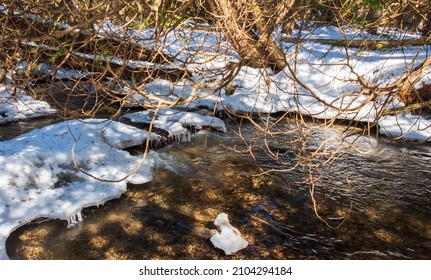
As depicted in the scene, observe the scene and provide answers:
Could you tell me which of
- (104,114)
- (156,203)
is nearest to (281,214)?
(156,203)

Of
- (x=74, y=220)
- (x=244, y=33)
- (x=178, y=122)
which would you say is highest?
(x=244, y=33)

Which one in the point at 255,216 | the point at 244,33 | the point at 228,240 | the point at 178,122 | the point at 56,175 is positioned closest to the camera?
the point at 244,33

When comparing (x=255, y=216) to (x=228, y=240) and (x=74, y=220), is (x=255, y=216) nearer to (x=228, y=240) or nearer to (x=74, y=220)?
(x=228, y=240)

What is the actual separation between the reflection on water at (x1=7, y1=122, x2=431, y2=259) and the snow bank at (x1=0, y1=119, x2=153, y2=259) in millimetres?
201

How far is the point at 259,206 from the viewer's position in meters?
5.23

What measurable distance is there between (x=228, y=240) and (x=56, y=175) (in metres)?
2.74

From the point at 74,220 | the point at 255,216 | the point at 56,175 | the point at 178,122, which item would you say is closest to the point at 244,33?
the point at 255,216

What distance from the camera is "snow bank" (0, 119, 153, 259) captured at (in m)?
4.75

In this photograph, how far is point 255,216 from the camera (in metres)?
5.00

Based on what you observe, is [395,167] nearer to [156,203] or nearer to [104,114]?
[156,203]

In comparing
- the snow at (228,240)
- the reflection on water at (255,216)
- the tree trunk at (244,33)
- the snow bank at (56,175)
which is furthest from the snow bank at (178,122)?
the tree trunk at (244,33)

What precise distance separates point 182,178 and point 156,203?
2.65 ft

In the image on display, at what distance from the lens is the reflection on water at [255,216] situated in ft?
14.2

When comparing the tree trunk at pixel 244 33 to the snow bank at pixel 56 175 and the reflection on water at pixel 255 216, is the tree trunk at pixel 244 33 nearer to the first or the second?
the reflection on water at pixel 255 216
